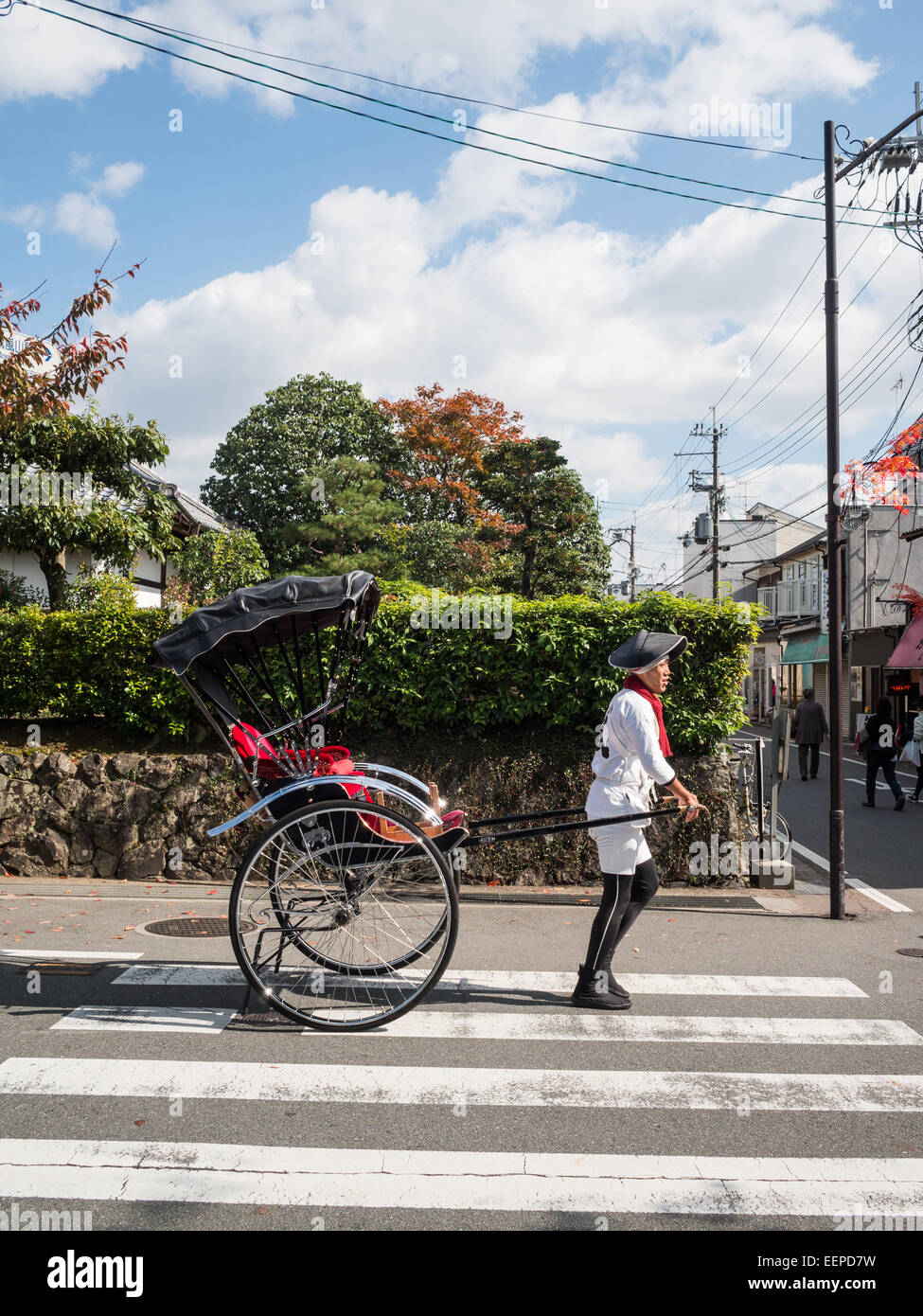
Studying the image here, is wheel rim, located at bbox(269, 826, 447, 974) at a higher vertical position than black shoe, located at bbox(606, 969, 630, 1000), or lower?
higher

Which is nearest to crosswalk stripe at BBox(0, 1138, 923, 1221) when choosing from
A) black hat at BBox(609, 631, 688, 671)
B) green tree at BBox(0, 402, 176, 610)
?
black hat at BBox(609, 631, 688, 671)

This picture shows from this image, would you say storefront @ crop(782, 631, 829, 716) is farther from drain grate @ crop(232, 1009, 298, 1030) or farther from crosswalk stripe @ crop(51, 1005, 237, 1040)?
crosswalk stripe @ crop(51, 1005, 237, 1040)

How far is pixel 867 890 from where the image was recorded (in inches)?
388

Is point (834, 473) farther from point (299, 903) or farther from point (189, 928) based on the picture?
point (189, 928)

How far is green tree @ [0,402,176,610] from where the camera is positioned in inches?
537

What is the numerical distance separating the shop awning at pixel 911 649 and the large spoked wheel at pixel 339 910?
2531 centimetres

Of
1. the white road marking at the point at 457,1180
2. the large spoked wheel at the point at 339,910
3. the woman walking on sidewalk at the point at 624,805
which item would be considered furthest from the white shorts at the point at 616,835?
the white road marking at the point at 457,1180

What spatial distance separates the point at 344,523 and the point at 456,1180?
29726 mm

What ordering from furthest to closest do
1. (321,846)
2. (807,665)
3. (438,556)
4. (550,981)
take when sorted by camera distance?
(807,665) → (438,556) → (550,981) → (321,846)

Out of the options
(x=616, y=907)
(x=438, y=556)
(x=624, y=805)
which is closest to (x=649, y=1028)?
(x=616, y=907)
